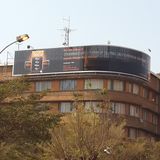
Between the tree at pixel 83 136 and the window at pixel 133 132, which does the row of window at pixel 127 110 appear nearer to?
the window at pixel 133 132

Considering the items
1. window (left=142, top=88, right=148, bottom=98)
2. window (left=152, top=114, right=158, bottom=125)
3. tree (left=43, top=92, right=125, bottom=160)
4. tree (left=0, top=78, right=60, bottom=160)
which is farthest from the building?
tree (left=43, top=92, right=125, bottom=160)

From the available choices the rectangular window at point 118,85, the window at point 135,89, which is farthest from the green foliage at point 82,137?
the window at point 135,89

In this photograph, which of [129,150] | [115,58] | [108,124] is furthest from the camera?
[115,58]

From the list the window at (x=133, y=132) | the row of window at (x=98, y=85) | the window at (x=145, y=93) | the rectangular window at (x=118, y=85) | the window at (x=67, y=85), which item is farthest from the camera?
the window at (x=145, y=93)

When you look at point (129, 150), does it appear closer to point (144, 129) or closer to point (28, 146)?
point (28, 146)

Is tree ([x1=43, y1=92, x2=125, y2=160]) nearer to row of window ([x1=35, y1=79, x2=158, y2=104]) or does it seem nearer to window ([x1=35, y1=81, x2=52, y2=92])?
row of window ([x1=35, y1=79, x2=158, y2=104])

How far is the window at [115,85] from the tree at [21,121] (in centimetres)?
4624

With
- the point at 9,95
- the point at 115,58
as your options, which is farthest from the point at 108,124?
the point at 115,58

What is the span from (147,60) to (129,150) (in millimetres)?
37679

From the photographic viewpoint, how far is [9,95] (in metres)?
29.7

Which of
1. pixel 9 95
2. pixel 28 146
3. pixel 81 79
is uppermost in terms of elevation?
pixel 81 79

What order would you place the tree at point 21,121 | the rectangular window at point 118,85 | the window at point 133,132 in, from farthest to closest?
the window at point 133,132, the rectangular window at point 118,85, the tree at point 21,121

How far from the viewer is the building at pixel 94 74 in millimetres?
76062

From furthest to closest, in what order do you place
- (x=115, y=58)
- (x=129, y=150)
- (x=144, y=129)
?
1. (x=144, y=129)
2. (x=115, y=58)
3. (x=129, y=150)
